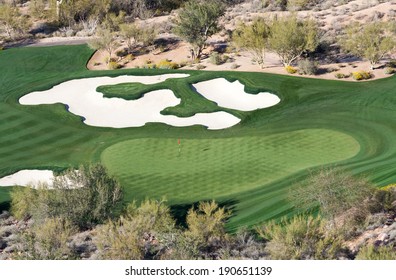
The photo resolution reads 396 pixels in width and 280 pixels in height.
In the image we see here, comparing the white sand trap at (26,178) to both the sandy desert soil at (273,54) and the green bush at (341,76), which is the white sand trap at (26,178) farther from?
the green bush at (341,76)

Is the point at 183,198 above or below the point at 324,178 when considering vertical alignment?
below

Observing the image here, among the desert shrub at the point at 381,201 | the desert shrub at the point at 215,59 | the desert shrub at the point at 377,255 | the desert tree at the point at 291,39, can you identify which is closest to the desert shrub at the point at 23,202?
the desert shrub at the point at 377,255

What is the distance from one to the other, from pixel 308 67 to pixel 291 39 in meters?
3.95

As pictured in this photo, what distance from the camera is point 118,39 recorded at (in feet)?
263

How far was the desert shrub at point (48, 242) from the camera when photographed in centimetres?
2534

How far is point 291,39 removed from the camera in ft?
199

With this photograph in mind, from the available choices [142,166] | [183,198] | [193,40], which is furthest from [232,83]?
[183,198]

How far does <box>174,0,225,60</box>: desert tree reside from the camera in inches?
2726

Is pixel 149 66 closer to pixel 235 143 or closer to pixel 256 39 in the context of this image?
pixel 256 39

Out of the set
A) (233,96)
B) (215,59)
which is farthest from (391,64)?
(215,59)

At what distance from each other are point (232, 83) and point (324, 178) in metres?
31.1

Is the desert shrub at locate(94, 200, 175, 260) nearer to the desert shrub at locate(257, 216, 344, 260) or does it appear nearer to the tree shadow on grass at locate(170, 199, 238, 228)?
the tree shadow on grass at locate(170, 199, 238, 228)

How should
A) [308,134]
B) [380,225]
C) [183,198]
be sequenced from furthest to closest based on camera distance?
[308,134] → [183,198] → [380,225]
